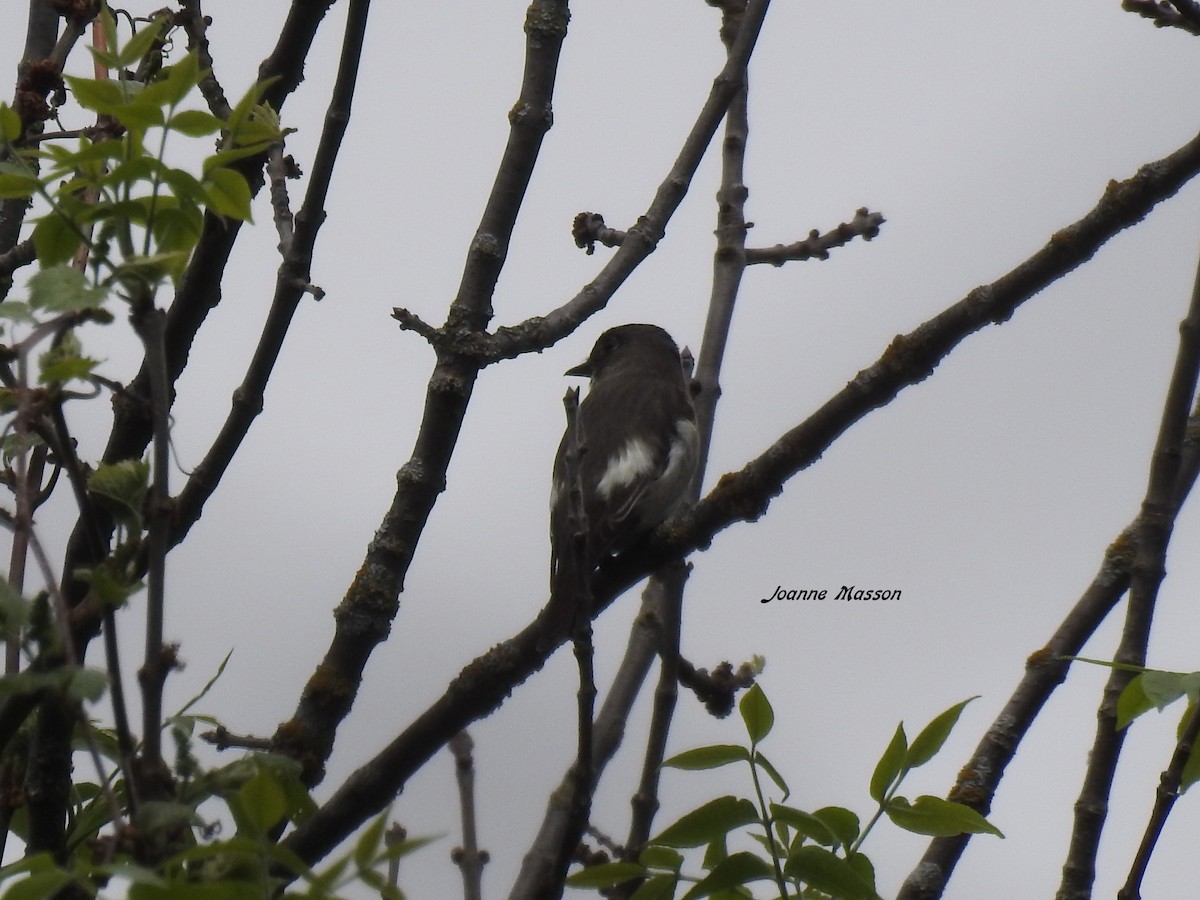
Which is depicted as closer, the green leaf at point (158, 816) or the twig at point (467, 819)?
the green leaf at point (158, 816)

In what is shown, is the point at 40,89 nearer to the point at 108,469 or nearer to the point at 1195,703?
the point at 108,469

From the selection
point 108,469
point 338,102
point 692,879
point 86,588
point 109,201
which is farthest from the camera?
point 338,102

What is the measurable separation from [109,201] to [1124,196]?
5.79 feet

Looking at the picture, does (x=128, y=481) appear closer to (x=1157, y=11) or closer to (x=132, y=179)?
(x=132, y=179)

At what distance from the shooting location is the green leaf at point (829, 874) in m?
1.80

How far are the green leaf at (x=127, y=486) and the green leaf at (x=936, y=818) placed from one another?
3.63 feet

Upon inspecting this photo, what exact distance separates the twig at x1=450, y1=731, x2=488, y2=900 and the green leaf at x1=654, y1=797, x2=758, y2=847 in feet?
2.91

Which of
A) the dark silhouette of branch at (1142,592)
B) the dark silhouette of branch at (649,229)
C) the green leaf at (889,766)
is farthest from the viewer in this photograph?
the dark silhouette of branch at (649,229)

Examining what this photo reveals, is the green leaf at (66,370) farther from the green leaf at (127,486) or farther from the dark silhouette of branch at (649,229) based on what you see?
the dark silhouette of branch at (649,229)

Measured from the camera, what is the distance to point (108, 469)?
4.88 ft

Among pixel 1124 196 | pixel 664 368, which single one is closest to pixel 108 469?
pixel 1124 196

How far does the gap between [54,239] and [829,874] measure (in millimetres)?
1236

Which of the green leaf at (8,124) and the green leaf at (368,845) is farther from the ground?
the green leaf at (8,124)

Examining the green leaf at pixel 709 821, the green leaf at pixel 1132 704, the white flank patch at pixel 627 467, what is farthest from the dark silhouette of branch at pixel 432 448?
the white flank patch at pixel 627 467
